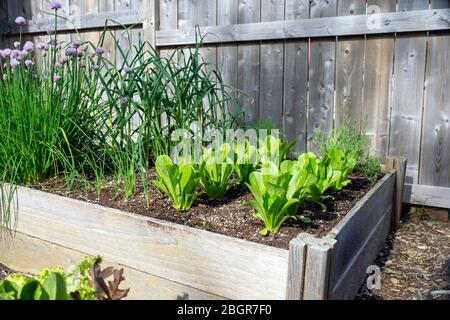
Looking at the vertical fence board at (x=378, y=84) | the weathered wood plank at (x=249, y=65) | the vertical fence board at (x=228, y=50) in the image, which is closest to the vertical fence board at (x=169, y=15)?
the vertical fence board at (x=228, y=50)

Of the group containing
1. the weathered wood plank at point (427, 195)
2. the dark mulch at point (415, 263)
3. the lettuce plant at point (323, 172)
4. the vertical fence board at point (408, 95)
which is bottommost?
the dark mulch at point (415, 263)

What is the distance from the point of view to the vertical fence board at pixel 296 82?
2.66m

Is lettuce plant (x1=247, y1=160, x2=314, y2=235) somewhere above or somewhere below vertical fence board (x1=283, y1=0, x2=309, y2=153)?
below

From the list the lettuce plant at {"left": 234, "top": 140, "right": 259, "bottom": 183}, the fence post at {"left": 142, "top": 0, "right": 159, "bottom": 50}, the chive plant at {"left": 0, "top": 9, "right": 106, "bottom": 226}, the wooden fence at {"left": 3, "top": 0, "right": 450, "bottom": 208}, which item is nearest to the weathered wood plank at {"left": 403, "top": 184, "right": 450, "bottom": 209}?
the wooden fence at {"left": 3, "top": 0, "right": 450, "bottom": 208}

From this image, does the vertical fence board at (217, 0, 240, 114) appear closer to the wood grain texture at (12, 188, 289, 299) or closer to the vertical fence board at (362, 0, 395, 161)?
the vertical fence board at (362, 0, 395, 161)

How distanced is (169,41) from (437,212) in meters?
2.24

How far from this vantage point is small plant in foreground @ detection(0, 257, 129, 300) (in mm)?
966

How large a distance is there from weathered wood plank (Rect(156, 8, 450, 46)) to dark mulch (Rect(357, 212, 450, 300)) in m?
1.14

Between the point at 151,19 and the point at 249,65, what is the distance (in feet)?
3.06

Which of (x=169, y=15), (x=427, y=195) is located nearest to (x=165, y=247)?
(x=427, y=195)

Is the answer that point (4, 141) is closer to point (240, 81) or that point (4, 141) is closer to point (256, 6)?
point (240, 81)

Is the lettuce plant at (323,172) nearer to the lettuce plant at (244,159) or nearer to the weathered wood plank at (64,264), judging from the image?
the lettuce plant at (244,159)

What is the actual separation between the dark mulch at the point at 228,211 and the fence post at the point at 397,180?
0.40 metres

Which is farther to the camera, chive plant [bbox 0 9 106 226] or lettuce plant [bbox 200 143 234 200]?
chive plant [bbox 0 9 106 226]
